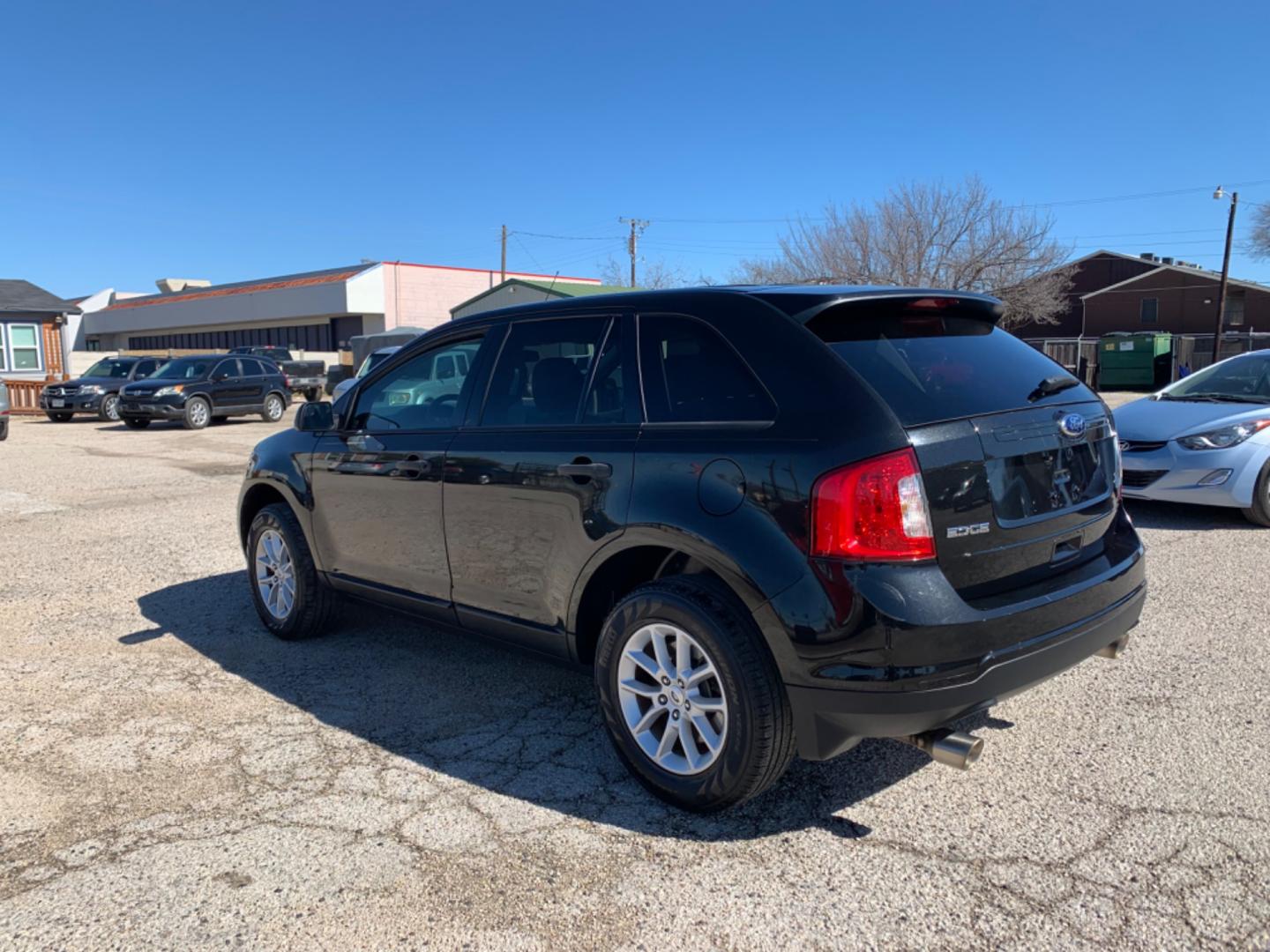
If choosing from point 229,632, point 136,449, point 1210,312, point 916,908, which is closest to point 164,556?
point 229,632

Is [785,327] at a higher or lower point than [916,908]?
higher

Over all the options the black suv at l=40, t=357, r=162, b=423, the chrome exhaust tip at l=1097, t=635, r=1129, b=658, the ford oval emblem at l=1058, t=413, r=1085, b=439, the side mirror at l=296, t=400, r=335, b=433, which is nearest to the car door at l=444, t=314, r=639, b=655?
the side mirror at l=296, t=400, r=335, b=433

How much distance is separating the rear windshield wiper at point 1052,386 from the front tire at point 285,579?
360cm

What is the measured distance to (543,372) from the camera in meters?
3.95

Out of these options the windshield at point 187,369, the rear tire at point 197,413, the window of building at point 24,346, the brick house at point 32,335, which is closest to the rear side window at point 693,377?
the rear tire at point 197,413

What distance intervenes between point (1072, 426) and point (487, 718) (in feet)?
8.69

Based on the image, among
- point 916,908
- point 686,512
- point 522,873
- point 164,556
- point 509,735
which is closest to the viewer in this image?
point 916,908

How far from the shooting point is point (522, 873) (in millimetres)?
2910

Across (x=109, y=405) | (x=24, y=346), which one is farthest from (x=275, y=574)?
(x=24, y=346)

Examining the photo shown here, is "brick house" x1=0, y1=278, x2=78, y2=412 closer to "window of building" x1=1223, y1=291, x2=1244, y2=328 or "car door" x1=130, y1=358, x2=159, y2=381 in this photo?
"car door" x1=130, y1=358, x2=159, y2=381

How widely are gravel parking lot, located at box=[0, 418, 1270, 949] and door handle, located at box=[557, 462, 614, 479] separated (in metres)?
1.14

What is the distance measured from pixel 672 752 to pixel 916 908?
947mm

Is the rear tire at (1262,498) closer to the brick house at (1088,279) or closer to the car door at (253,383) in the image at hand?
the car door at (253,383)

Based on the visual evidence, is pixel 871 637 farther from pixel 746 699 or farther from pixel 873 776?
pixel 873 776
